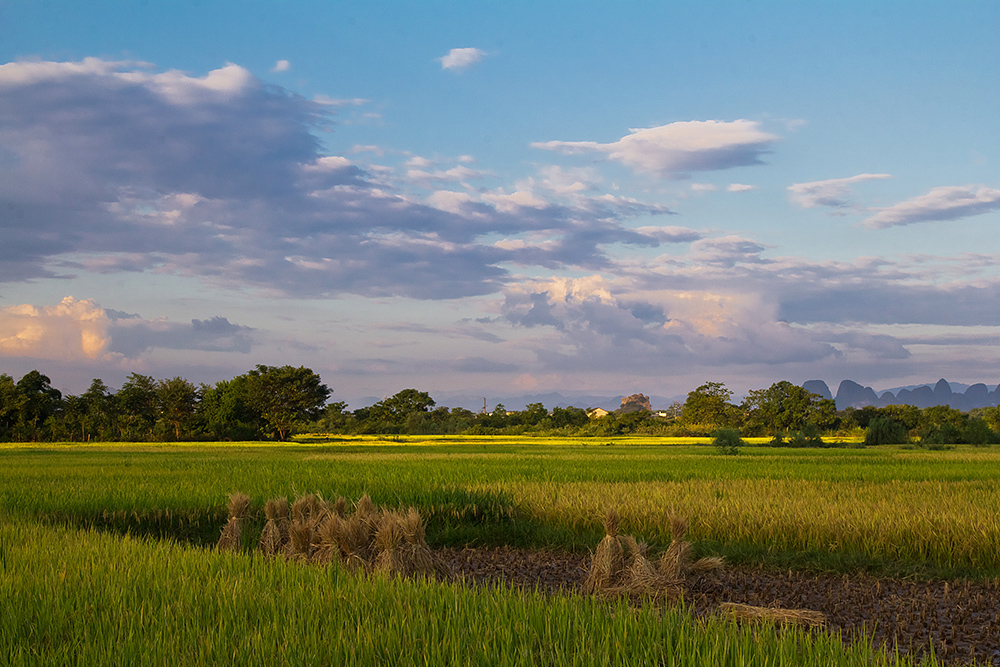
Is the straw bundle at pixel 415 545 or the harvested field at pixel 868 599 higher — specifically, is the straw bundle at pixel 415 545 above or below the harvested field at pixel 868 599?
above

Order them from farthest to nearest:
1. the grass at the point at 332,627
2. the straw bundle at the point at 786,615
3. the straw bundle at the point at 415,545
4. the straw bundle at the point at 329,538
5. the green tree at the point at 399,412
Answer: the green tree at the point at 399,412 → the straw bundle at the point at 329,538 → the straw bundle at the point at 415,545 → the straw bundle at the point at 786,615 → the grass at the point at 332,627

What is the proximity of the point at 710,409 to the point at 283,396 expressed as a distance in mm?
48914

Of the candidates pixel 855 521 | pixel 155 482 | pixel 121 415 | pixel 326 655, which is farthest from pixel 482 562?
pixel 121 415

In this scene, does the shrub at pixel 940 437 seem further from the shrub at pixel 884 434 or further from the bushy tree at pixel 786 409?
the bushy tree at pixel 786 409

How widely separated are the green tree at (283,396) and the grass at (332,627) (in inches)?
2927

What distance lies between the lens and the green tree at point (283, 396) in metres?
76.7

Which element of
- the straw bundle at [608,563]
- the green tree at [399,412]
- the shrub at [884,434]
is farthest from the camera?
the green tree at [399,412]

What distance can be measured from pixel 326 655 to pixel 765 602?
540 cm

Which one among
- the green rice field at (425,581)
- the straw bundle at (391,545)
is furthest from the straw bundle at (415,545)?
the green rice field at (425,581)

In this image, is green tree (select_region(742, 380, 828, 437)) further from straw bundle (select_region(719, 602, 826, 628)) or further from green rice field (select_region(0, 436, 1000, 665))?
straw bundle (select_region(719, 602, 826, 628))

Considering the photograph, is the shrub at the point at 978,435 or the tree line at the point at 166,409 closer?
the shrub at the point at 978,435

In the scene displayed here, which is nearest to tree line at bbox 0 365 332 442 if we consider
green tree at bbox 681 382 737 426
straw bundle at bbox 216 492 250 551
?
green tree at bbox 681 382 737 426

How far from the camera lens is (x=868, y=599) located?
282 inches

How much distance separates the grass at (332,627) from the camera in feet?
10.8
